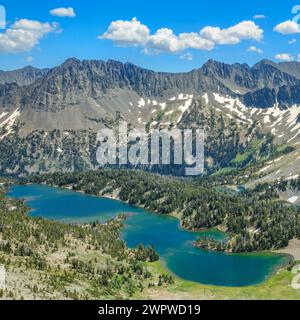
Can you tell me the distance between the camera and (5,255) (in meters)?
157

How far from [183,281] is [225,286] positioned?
14.9m

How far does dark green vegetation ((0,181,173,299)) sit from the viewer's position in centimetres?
13138

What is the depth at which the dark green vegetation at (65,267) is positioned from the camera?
431 ft

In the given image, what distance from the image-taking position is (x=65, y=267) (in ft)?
529
